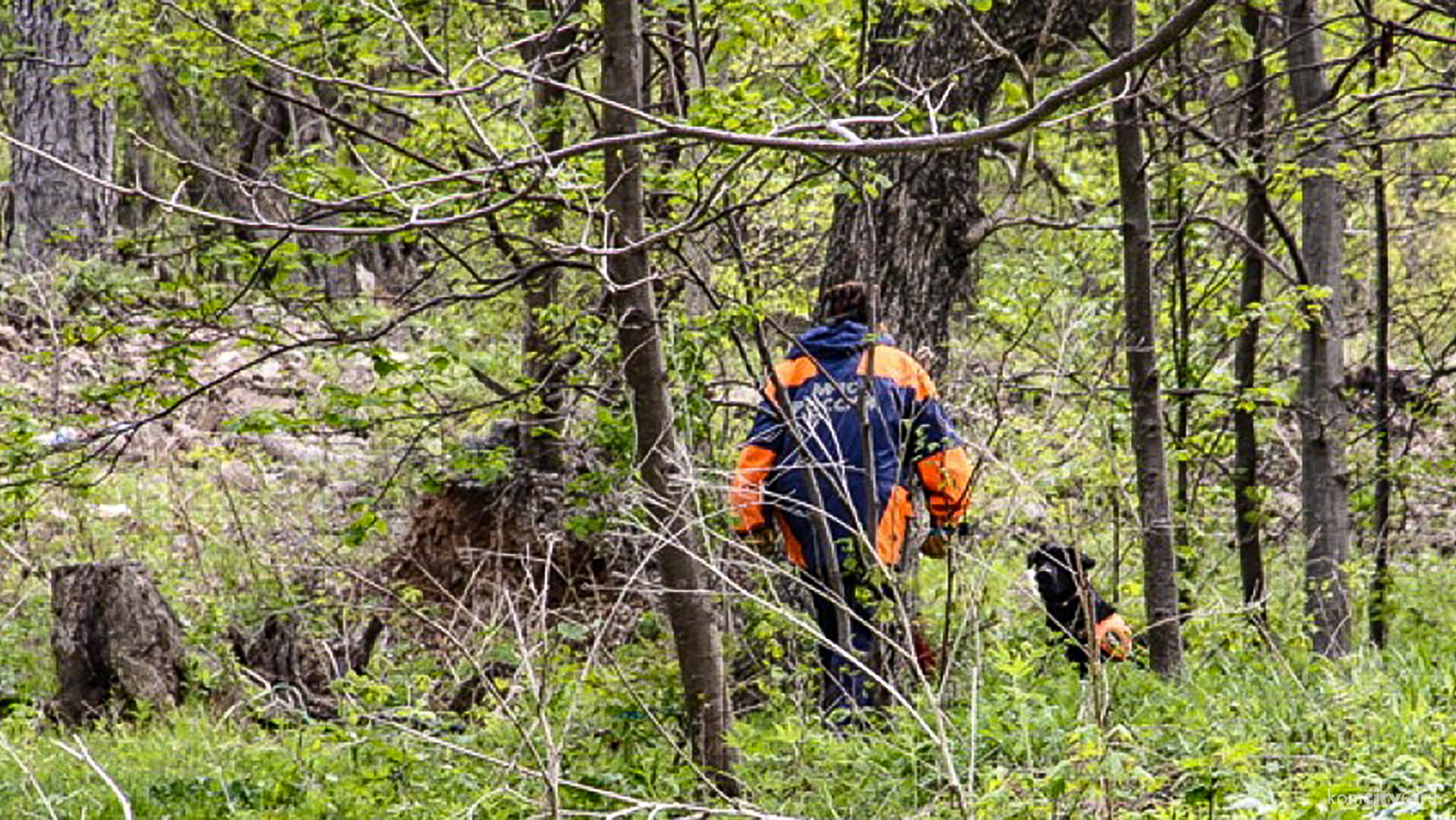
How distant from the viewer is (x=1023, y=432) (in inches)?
225

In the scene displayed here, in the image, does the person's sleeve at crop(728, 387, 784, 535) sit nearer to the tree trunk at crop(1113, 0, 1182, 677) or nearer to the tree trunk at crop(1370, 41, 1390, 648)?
the tree trunk at crop(1113, 0, 1182, 677)

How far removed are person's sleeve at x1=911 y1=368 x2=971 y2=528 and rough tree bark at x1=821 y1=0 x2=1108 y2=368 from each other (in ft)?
1.75

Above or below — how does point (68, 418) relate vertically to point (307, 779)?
above

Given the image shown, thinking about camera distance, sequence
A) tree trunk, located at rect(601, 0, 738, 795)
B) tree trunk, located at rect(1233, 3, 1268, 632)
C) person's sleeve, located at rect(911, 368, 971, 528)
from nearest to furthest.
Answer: tree trunk, located at rect(601, 0, 738, 795) → person's sleeve, located at rect(911, 368, 971, 528) → tree trunk, located at rect(1233, 3, 1268, 632)

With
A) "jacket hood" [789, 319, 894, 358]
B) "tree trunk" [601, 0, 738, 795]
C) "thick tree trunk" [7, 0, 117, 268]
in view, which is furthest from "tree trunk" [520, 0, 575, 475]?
"thick tree trunk" [7, 0, 117, 268]

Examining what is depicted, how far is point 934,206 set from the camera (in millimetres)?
7191

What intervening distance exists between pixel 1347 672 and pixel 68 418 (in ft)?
17.7

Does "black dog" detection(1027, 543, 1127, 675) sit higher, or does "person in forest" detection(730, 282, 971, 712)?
"person in forest" detection(730, 282, 971, 712)

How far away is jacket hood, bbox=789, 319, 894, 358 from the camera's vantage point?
6.64 m

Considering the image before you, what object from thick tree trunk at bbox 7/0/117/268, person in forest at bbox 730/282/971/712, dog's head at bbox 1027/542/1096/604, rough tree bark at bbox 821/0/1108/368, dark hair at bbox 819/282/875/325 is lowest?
dog's head at bbox 1027/542/1096/604

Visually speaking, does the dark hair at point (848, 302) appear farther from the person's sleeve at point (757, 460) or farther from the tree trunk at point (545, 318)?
the tree trunk at point (545, 318)

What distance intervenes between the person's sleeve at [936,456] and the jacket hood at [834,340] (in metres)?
0.36

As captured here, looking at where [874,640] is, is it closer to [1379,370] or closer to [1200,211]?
[1200,211]

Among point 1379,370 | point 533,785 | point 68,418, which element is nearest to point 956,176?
point 1379,370
